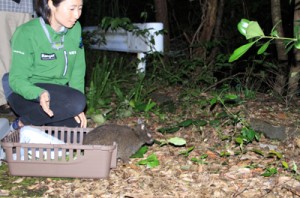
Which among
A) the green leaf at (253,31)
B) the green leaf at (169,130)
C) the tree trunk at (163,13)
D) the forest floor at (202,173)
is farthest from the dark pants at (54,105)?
the tree trunk at (163,13)

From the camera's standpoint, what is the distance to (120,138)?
3775mm

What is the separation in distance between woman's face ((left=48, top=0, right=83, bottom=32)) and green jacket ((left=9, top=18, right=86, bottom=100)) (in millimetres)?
191

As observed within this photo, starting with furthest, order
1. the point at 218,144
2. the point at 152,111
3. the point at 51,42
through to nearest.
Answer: the point at 152,111 < the point at 218,144 < the point at 51,42

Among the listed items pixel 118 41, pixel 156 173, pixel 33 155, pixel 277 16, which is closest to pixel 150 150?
pixel 156 173

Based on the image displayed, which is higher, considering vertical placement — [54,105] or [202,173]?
[54,105]

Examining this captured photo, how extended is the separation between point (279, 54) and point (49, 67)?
3419 millimetres

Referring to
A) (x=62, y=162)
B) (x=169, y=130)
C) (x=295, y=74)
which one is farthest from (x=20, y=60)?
(x=295, y=74)

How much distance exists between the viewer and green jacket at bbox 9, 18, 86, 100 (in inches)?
148

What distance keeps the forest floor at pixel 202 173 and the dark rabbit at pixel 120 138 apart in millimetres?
126

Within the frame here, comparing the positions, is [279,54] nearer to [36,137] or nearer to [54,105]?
[54,105]

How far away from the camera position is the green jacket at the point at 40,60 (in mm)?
3756

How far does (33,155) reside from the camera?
11.0 ft

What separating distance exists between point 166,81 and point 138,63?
0.65 m

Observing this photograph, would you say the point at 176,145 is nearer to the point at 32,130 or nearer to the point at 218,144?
the point at 218,144
